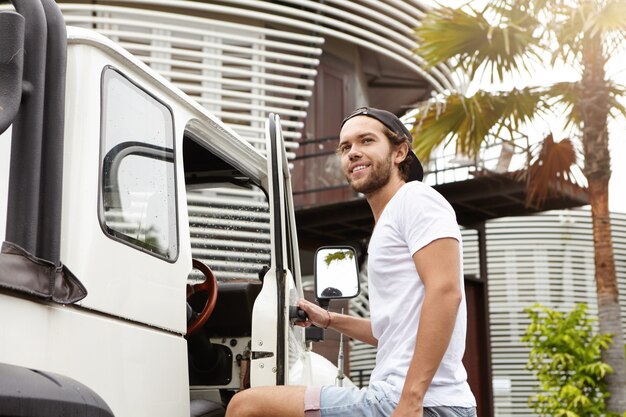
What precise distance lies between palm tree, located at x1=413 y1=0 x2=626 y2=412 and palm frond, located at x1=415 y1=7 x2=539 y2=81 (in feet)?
0.03

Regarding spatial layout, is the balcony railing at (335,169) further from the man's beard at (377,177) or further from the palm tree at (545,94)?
the man's beard at (377,177)

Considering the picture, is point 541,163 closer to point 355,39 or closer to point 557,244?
point 355,39

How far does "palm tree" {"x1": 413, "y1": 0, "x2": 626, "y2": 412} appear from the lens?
9.24 metres

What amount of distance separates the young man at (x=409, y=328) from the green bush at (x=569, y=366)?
7.55 meters

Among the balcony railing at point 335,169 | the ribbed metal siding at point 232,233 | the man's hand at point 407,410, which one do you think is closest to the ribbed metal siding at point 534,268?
the balcony railing at point 335,169

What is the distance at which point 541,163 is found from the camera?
10.1 meters

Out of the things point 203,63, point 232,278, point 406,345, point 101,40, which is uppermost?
point 203,63

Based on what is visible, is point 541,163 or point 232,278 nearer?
point 232,278

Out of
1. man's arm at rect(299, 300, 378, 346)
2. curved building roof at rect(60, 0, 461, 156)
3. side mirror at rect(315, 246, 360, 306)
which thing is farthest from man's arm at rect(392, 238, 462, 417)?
curved building roof at rect(60, 0, 461, 156)

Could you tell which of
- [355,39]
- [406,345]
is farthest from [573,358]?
[406,345]

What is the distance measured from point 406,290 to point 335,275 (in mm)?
1082

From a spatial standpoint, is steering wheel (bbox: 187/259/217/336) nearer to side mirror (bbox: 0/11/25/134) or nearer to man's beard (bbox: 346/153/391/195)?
man's beard (bbox: 346/153/391/195)

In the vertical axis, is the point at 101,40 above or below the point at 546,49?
below

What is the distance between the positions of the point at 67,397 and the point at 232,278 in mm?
2441
